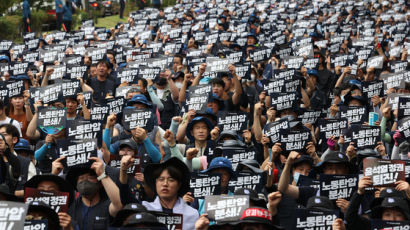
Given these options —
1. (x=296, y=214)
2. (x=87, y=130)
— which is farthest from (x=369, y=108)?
(x=296, y=214)

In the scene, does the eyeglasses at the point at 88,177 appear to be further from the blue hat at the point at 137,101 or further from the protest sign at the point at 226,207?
the blue hat at the point at 137,101

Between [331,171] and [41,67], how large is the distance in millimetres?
10144

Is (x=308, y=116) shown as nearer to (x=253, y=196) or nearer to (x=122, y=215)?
(x=253, y=196)

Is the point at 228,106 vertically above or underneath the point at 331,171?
above

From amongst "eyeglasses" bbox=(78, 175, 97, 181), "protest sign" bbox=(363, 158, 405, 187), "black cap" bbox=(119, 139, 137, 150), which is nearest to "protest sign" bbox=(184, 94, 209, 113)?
"black cap" bbox=(119, 139, 137, 150)

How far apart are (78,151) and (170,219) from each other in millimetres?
2406

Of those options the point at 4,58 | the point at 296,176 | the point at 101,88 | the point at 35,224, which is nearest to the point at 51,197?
the point at 35,224

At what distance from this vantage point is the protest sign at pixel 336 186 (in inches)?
316

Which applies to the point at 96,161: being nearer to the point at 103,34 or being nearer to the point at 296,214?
the point at 296,214

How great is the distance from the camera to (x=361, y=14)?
31.0 m

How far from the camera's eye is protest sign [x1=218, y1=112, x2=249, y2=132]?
10922mm

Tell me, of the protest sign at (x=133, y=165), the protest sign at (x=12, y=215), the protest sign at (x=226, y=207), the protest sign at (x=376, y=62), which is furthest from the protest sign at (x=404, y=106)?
the protest sign at (x=12, y=215)

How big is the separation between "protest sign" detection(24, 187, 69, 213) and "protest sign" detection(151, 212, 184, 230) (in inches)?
47.5

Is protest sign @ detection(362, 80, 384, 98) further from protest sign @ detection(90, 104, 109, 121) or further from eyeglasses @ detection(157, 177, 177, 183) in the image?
eyeglasses @ detection(157, 177, 177, 183)
